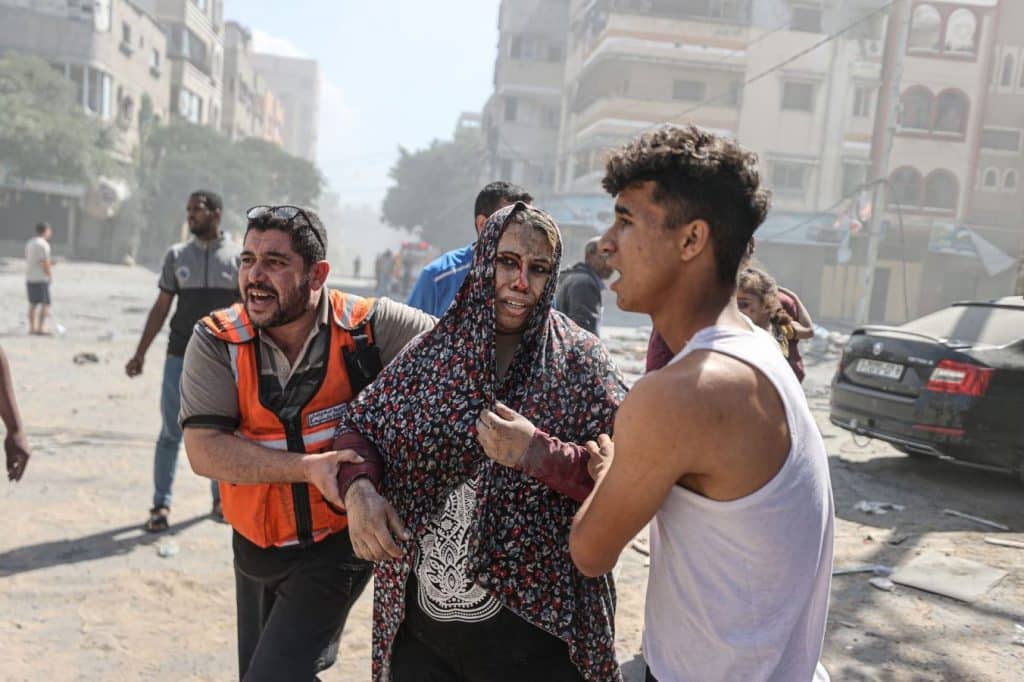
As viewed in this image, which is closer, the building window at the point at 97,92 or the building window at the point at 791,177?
the building window at the point at 791,177

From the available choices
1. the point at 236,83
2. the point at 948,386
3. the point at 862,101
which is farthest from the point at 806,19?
the point at 236,83

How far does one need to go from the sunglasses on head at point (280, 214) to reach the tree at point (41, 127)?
33041 millimetres

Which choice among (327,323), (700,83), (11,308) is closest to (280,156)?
(700,83)

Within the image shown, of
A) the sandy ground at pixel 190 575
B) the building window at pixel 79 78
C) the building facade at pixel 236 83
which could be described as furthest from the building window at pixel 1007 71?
the building facade at pixel 236 83

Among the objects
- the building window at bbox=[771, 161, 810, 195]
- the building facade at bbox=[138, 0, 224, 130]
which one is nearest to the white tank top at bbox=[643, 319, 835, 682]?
the building window at bbox=[771, 161, 810, 195]

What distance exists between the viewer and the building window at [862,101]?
1234 inches

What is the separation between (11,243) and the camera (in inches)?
1309

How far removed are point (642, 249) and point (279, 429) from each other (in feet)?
4.51

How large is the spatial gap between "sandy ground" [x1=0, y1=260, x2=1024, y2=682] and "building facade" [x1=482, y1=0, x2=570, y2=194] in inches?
1510

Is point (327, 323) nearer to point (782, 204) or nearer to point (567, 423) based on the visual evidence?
point (567, 423)

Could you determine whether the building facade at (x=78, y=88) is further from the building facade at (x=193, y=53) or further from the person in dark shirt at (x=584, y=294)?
the person in dark shirt at (x=584, y=294)

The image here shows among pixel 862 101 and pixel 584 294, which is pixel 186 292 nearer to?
pixel 584 294

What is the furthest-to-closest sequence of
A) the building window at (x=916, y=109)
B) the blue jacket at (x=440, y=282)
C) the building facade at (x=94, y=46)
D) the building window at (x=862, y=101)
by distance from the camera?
1. the building facade at (x=94, y=46)
2. the building window at (x=862, y=101)
3. the building window at (x=916, y=109)
4. the blue jacket at (x=440, y=282)

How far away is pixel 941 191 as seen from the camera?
1223 inches
